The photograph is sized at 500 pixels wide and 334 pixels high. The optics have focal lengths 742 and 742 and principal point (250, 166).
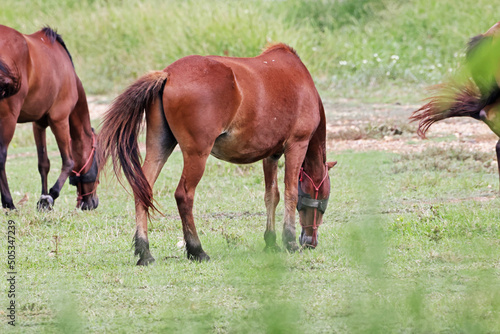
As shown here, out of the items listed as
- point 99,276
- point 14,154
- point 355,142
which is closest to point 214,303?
point 99,276

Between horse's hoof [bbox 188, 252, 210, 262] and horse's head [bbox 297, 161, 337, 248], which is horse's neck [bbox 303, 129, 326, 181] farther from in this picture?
horse's hoof [bbox 188, 252, 210, 262]

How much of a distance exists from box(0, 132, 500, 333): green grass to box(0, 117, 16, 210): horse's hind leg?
0.25 meters

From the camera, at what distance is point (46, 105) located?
7707 mm

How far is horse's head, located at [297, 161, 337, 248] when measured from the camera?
594 centimetres

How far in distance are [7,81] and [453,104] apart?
3.97 metres

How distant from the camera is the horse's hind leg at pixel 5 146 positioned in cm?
724

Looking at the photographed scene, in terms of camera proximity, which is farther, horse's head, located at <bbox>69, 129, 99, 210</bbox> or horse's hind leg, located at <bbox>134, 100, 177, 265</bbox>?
horse's head, located at <bbox>69, 129, 99, 210</bbox>

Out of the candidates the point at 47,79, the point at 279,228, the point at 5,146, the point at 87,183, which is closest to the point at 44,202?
the point at 87,183

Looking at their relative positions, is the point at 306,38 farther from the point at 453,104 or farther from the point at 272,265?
the point at 272,265

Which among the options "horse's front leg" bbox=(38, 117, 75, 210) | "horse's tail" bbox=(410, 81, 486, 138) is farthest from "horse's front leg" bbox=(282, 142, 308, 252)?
"horse's front leg" bbox=(38, 117, 75, 210)

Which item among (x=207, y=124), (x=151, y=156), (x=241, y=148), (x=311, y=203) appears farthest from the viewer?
(x=311, y=203)

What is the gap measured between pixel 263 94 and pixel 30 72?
2983mm

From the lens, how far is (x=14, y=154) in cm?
1214

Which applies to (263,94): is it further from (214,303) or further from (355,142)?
(355,142)
